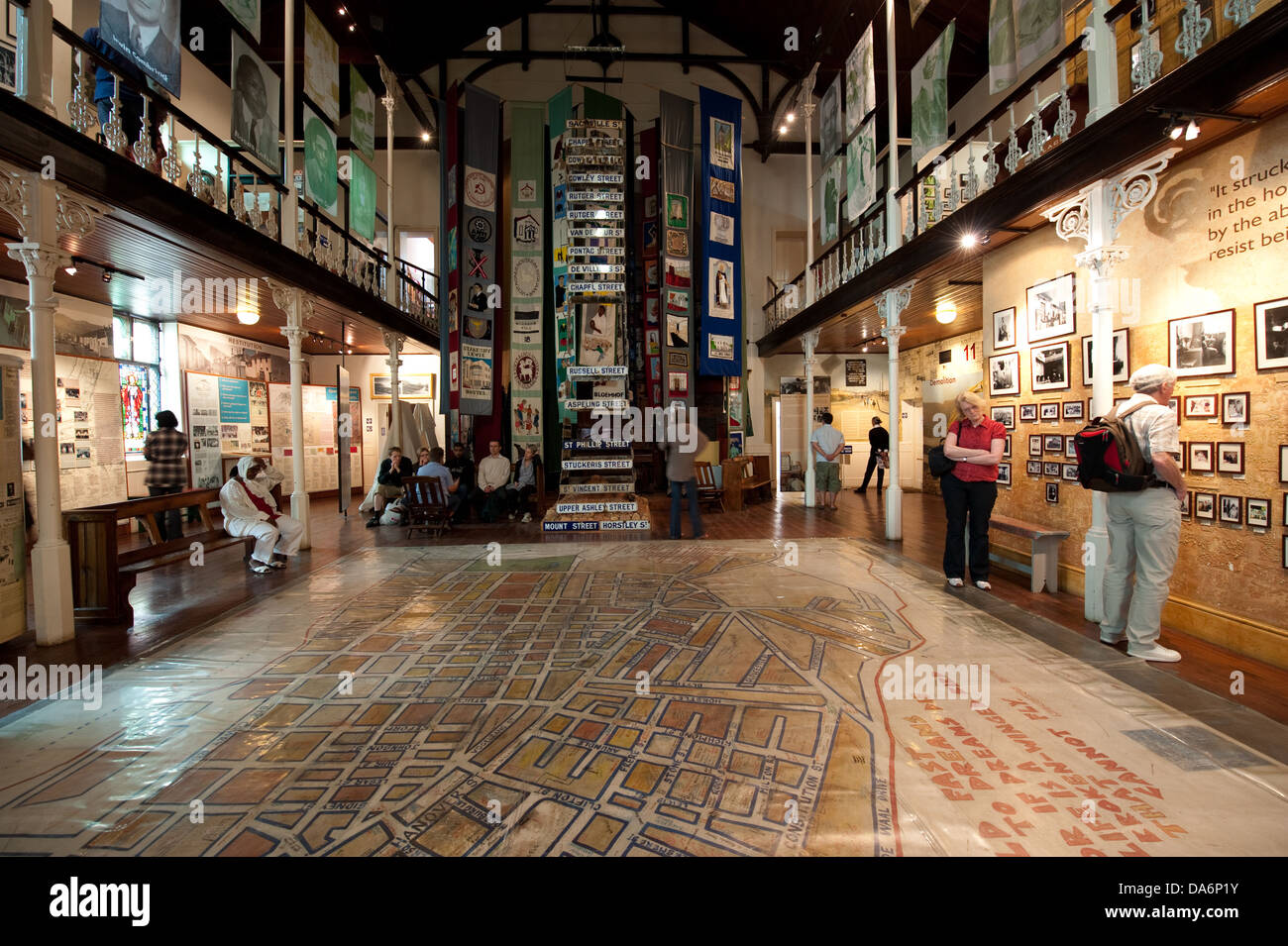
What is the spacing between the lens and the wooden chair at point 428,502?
7871 mm

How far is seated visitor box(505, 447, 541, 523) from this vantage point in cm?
959

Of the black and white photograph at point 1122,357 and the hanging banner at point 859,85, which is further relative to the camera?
the hanging banner at point 859,85

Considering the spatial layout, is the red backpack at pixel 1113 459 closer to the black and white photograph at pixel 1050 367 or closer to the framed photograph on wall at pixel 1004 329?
the black and white photograph at pixel 1050 367

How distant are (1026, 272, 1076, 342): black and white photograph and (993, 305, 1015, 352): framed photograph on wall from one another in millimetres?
279

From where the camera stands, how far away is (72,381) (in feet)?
25.5

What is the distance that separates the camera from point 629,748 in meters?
2.47

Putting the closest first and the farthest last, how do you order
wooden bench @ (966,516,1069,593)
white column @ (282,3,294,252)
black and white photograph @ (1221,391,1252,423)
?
black and white photograph @ (1221,391,1252,423)
wooden bench @ (966,516,1069,593)
white column @ (282,3,294,252)

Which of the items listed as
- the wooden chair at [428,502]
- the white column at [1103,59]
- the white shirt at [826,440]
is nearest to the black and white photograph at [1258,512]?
the white column at [1103,59]

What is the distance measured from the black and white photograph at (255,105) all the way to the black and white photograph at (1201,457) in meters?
8.76

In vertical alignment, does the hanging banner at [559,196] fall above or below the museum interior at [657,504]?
above

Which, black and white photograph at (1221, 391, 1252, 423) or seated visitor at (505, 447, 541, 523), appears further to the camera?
seated visitor at (505, 447, 541, 523)

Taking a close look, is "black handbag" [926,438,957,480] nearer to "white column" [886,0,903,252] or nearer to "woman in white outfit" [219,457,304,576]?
"white column" [886,0,903,252]

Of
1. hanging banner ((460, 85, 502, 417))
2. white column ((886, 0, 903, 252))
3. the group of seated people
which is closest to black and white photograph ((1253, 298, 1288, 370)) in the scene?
white column ((886, 0, 903, 252))
